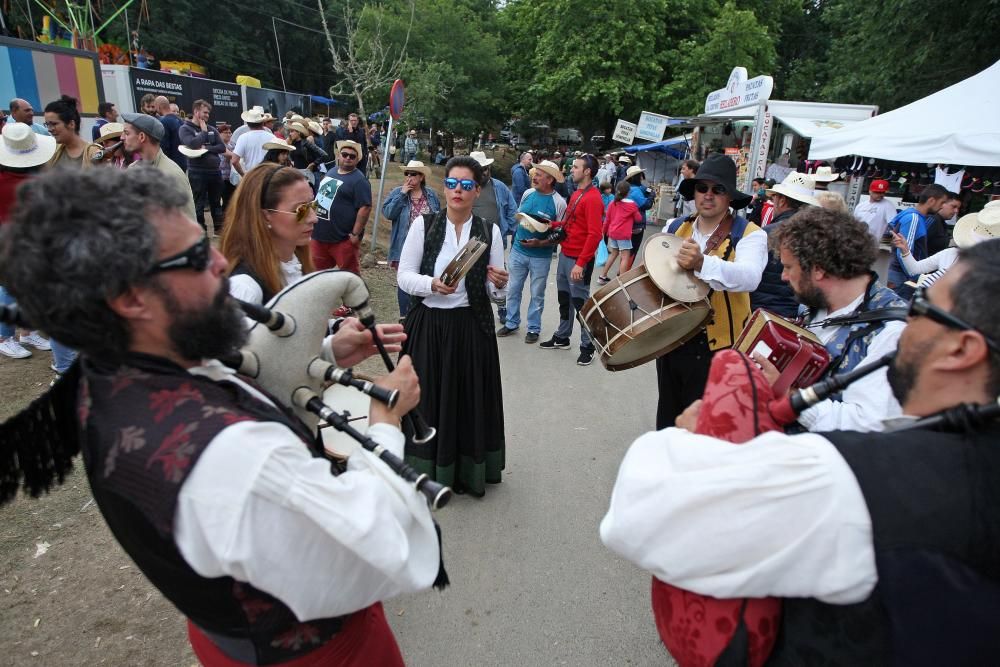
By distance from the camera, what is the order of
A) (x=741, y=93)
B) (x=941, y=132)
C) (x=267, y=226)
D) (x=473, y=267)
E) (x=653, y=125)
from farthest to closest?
(x=653, y=125), (x=741, y=93), (x=941, y=132), (x=473, y=267), (x=267, y=226)

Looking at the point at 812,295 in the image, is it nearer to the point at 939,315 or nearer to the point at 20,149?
the point at 939,315

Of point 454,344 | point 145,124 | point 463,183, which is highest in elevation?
point 145,124

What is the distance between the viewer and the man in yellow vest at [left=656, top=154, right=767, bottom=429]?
318cm

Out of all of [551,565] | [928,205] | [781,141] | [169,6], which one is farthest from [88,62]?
[169,6]

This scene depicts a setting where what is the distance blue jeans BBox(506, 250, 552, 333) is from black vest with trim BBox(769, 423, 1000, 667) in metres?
5.99

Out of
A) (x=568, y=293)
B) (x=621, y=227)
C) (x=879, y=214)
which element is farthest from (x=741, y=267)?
(x=879, y=214)

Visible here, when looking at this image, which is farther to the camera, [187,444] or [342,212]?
[342,212]

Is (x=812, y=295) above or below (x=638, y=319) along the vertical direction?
above

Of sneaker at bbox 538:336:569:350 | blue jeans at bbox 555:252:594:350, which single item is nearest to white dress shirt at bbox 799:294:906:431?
blue jeans at bbox 555:252:594:350

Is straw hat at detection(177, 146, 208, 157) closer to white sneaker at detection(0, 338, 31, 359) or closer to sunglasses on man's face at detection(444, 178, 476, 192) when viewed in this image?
white sneaker at detection(0, 338, 31, 359)

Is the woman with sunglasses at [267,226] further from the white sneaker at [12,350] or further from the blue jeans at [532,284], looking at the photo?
the blue jeans at [532,284]

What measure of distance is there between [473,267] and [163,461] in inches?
105

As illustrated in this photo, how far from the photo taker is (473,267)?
3631mm

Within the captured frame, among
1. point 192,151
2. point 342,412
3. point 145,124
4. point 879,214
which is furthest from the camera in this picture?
point 192,151
